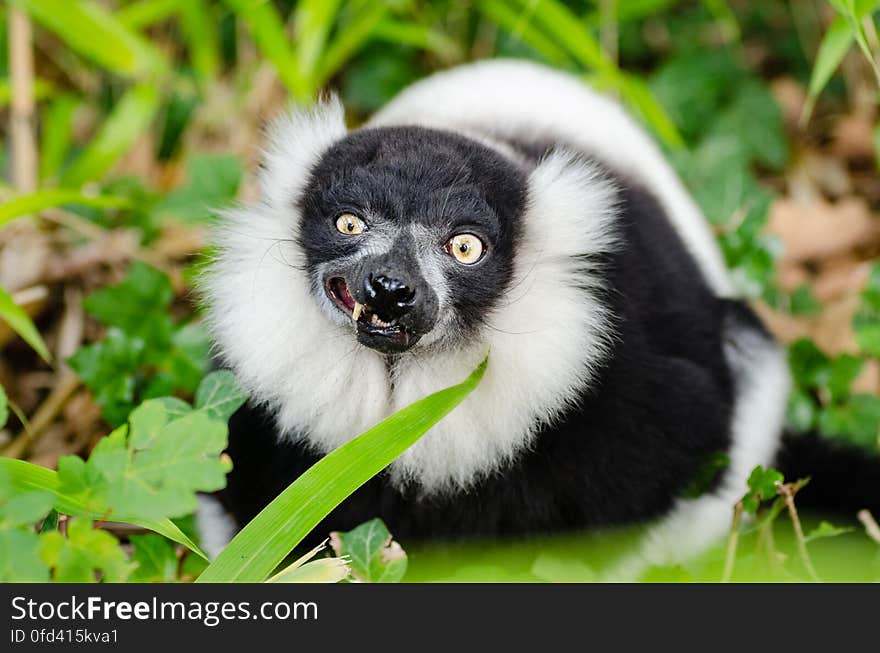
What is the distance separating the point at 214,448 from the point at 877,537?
76.3 inches

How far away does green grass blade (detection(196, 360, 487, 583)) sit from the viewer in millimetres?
2098

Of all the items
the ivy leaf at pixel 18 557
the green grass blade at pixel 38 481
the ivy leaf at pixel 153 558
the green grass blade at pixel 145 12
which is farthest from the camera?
the green grass blade at pixel 145 12

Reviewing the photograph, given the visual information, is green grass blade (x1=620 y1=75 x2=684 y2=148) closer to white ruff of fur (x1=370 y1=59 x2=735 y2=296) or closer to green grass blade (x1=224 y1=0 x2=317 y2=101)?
white ruff of fur (x1=370 y1=59 x2=735 y2=296)

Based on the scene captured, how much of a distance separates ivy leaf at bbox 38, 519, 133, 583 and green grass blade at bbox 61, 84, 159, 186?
9.11 feet

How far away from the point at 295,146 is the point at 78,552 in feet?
4.91

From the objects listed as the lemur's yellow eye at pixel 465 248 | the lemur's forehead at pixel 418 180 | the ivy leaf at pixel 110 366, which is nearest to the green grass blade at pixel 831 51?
the lemur's forehead at pixel 418 180

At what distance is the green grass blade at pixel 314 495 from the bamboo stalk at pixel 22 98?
2969mm

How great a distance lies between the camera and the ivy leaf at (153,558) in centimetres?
275

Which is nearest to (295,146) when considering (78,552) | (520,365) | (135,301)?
(520,365)

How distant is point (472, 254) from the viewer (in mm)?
2631

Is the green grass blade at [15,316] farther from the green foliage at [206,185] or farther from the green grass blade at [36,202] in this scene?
the green foliage at [206,185]

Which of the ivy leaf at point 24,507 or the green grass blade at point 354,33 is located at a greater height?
the green grass blade at point 354,33
